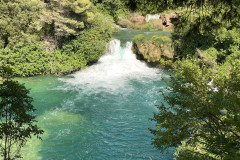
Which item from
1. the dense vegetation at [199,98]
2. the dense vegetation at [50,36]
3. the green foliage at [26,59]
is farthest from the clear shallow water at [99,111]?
the dense vegetation at [199,98]

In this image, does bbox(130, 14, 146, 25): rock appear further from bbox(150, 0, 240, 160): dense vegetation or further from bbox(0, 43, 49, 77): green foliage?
bbox(150, 0, 240, 160): dense vegetation

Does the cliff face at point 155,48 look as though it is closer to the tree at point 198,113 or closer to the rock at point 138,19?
the rock at point 138,19

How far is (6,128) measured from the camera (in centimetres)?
551

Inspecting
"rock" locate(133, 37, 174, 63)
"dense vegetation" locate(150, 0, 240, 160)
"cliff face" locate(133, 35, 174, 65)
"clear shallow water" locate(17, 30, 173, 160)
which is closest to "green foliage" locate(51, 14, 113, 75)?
"clear shallow water" locate(17, 30, 173, 160)

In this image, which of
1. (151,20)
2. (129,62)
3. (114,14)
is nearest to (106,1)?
(114,14)

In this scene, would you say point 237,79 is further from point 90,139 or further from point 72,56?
point 72,56

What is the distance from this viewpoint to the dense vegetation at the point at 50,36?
1972 centimetres

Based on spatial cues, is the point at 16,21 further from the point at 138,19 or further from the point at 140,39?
the point at 138,19

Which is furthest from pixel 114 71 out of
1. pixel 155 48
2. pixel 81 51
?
pixel 155 48

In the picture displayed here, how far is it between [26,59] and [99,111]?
9.68 metres

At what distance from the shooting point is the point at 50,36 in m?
21.6

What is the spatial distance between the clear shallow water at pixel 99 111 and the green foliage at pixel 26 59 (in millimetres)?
894

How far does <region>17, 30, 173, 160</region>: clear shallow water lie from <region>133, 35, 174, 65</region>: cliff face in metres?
1.16

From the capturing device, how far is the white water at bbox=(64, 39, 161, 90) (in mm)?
19531
